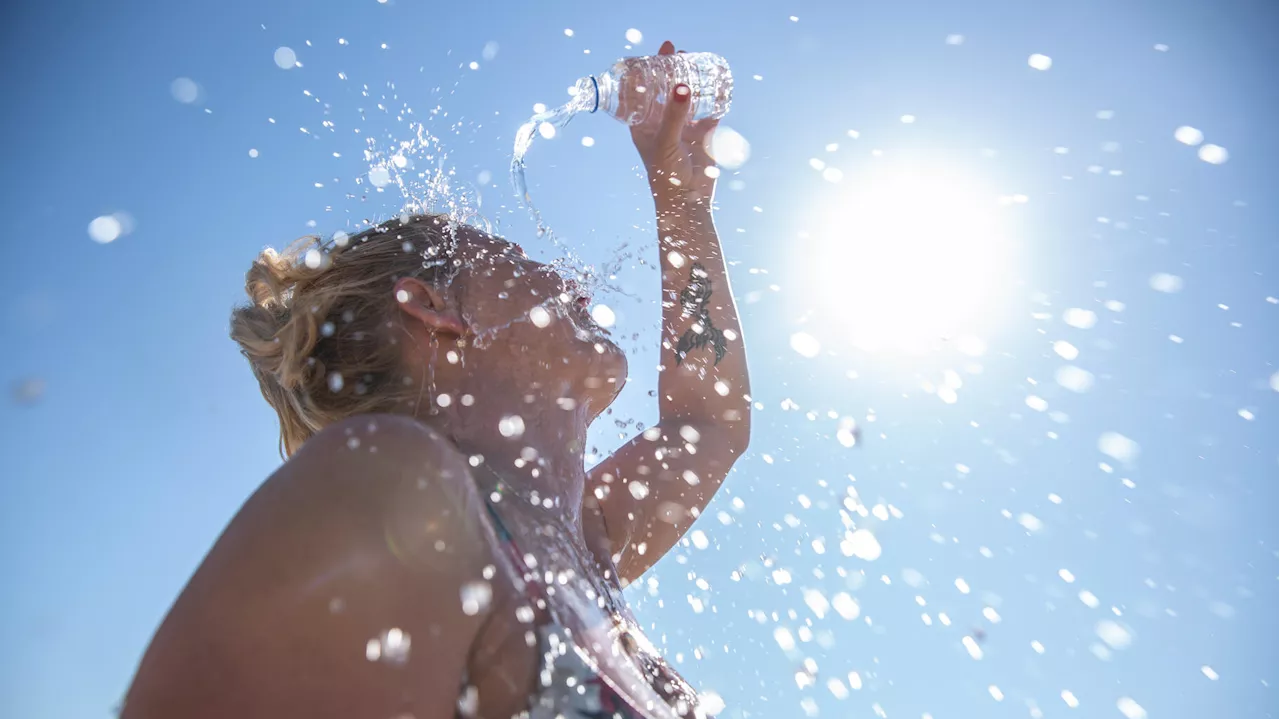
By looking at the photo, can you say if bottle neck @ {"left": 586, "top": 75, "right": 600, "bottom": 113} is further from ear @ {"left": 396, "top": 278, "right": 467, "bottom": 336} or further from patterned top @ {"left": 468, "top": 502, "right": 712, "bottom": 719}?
patterned top @ {"left": 468, "top": 502, "right": 712, "bottom": 719}

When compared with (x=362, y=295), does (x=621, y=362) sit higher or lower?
lower

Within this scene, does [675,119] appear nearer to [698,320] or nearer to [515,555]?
[698,320]

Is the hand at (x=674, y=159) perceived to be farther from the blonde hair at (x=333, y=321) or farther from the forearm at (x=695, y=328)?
the blonde hair at (x=333, y=321)

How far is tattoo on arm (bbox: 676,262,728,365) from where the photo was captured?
4094 millimetres

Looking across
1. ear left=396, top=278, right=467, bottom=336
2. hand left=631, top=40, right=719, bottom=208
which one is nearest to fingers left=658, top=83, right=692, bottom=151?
hand left=631, top=40, right=719, bottom=208

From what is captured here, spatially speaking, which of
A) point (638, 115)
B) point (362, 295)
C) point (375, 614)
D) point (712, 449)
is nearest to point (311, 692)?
point (375, 614)

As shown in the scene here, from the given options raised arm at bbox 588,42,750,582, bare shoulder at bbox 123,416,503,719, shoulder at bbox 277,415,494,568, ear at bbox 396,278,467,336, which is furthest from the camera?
raised arm at bbox 588,42,750,582

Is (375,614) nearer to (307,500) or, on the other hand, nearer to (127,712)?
(307,500)

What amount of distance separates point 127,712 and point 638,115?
3483mm

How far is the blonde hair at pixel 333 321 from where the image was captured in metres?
3.07

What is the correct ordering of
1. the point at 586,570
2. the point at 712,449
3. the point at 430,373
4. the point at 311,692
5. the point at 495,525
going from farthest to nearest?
the point at 712,449 → the point at 430,373 → the point at 586,570 → the point at 495,525 → the point at 311,692

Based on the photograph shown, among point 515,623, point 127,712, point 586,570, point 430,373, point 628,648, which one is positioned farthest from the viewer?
point 430,373

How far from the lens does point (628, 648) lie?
2529mm

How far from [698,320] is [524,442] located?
1.49 m
